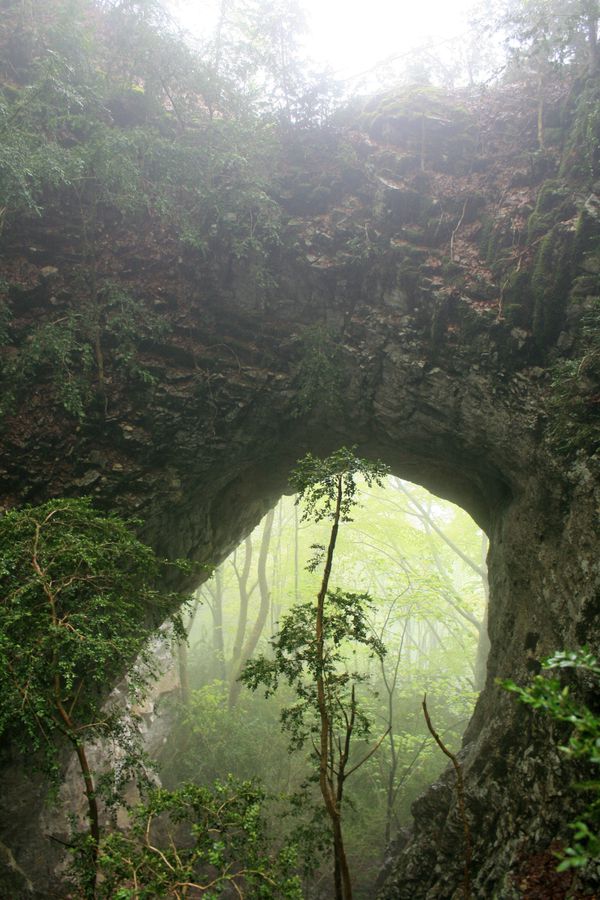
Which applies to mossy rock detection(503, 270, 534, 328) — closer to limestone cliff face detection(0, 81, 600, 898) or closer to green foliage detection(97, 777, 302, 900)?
limestone cliff face detection(0, 81, 600, 898)

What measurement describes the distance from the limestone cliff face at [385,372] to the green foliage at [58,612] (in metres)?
3.01

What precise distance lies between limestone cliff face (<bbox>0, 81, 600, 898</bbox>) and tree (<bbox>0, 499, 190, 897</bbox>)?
3010 mm

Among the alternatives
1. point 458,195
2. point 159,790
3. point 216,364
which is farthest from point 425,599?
point 159,790

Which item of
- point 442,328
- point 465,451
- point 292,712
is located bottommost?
point 292,712

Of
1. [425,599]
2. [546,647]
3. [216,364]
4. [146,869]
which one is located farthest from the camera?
[425,599]

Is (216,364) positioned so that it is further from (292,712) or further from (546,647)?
(546,647)

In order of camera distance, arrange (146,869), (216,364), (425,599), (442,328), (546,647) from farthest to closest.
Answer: (425,599), (216,364), (442,328), (546,647), (146,869)

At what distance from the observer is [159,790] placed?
2.87 m

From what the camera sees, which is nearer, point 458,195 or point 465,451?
point 465,451

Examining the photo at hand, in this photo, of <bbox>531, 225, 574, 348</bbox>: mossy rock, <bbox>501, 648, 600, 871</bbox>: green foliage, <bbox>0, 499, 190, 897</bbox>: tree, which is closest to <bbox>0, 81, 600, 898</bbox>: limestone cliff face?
<bbox>531, 225, 574, 348</bbox>: mossy rock

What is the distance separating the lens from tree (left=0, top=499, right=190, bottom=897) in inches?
121

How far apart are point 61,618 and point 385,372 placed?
246 inches

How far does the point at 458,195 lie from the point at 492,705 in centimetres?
838

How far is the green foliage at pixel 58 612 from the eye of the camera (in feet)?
10.2
